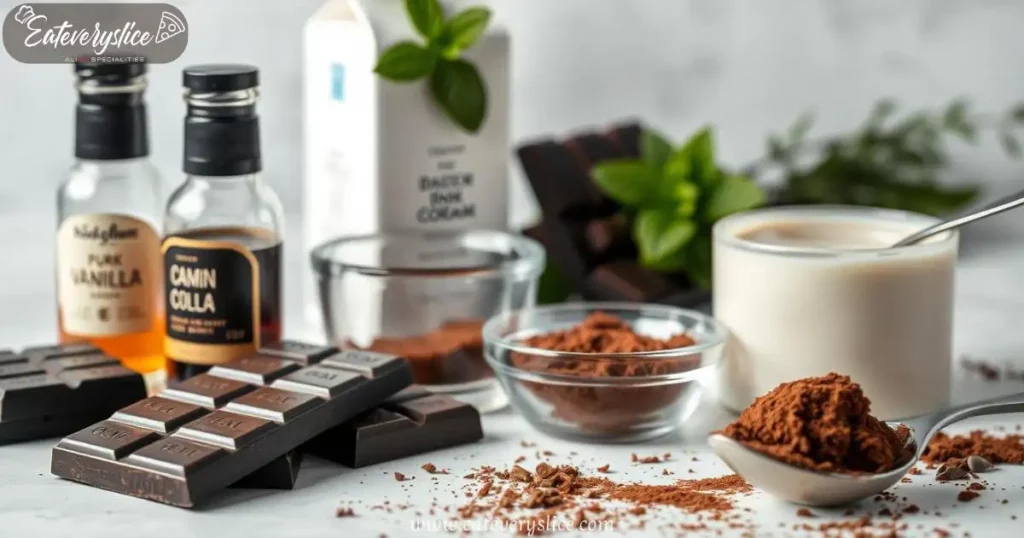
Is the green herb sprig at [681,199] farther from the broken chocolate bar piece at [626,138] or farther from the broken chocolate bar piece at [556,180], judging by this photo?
the broken chocolate bar piece at [626,138]

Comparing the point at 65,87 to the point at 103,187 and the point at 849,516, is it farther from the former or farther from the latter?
the point at 849,516

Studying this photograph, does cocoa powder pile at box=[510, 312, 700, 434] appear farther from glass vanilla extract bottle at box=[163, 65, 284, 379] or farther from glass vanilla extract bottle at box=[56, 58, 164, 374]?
glass vanilla extract bottle at box=[56, 58, 164, 374]

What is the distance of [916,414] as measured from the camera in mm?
1415

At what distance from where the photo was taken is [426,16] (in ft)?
5.50

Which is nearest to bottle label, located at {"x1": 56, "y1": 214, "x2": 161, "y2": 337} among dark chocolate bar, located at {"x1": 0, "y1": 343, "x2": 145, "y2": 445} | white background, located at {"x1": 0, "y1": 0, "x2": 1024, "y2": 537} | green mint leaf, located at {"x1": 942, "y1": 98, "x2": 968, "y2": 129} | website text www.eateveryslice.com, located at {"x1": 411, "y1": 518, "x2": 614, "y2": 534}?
dark chocolate bar, located at {"x1": 0, "y1": 343, "x2": 145, "y2": 445}

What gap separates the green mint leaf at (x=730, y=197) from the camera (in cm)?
176

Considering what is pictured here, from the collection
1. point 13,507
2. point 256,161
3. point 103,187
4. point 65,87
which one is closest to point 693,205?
point 256,161

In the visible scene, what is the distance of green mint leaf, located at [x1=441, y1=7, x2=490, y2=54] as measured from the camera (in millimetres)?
1693

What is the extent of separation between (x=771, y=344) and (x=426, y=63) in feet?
1.86

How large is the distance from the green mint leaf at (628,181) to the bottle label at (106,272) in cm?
61

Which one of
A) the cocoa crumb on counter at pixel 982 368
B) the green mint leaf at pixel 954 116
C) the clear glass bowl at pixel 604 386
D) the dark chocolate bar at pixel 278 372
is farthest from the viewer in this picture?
the green mint leaf at pixel 954 116

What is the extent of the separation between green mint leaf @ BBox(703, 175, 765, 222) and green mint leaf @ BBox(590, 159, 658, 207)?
9 cm

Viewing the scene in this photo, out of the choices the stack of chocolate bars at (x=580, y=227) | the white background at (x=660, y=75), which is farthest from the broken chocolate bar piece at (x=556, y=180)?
the white background at (x=660, y=75)

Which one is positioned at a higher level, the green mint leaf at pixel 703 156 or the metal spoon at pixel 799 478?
the green mint leaf at pixel 703 156
